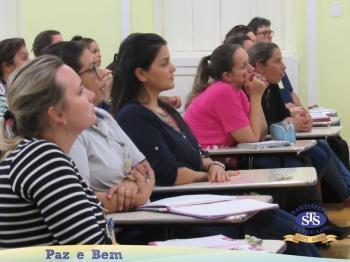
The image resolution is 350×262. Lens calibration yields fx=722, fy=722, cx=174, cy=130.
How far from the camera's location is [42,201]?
175 centimetres

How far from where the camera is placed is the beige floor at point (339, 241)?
3732 millimetres

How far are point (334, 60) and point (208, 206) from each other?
4.58 metres

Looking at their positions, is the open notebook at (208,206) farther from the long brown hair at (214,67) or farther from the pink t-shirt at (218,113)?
the long brown hair at (214,67)

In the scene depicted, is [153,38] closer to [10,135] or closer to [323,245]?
[10,135]

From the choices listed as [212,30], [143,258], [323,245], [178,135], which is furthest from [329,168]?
[143,258]

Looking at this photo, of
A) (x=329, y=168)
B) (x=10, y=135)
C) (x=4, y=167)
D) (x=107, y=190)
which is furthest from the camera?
(x=329, y=168)

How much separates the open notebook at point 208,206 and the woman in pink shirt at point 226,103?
1352mm

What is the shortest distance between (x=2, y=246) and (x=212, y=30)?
5.30 m

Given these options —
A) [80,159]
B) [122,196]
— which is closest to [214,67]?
[122,196]

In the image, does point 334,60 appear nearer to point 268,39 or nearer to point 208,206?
point 268,39

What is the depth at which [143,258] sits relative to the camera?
1.43 meters

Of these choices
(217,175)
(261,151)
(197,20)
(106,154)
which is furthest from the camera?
(197,20)

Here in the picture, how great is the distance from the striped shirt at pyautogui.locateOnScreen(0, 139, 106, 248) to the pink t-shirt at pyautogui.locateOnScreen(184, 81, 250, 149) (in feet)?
6.80

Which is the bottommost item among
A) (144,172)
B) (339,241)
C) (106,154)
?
(339,241)
